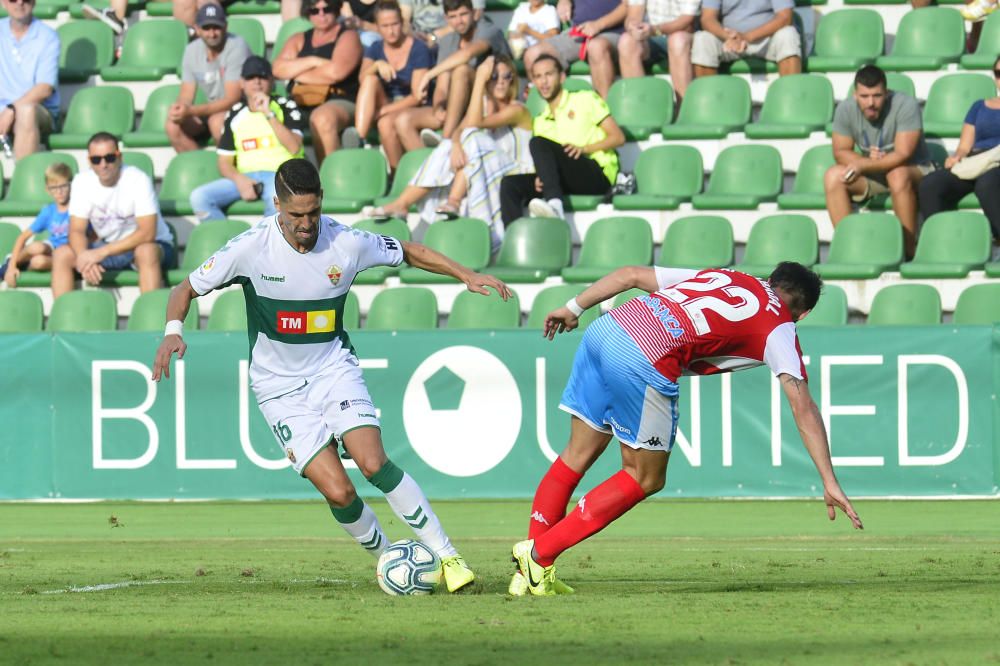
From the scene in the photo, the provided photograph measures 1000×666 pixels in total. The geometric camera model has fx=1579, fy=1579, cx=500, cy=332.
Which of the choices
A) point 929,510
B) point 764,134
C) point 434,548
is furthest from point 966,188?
point 434,548

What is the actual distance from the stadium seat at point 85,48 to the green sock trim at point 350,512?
12283 millimetres

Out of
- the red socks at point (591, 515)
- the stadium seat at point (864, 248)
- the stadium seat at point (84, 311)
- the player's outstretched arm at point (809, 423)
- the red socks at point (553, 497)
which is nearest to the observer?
the player's outstretched arm at point (809, 423)

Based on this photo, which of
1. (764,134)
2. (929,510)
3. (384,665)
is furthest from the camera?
(764,134)

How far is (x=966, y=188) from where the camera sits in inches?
567

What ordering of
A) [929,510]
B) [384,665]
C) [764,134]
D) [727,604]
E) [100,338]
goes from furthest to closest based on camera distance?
[764,134]
[100,338]
[929,510]
[727,604]
[384,665]

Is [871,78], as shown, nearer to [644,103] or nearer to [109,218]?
[644,103]

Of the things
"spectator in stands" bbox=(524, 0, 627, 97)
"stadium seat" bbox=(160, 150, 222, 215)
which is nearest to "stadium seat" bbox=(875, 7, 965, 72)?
"spectator in stands" bbox=(524, 0, 627, 97)

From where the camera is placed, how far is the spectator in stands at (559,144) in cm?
1515

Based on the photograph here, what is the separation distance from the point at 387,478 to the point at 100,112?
1166 cm

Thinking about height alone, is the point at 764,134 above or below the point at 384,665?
above

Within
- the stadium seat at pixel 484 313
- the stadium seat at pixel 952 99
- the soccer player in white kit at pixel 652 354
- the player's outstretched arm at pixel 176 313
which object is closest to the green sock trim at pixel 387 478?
the soccer player in white kit at pixel 652 354

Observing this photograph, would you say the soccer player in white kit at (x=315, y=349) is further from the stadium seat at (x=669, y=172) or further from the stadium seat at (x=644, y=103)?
the stadium seat at (x=644, y=103)

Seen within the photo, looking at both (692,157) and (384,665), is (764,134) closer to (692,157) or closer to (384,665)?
(692,157)

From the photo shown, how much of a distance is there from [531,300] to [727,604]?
8.12 meters
